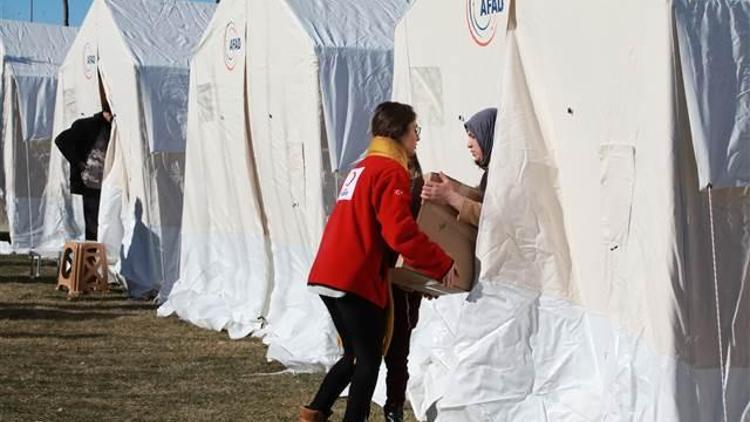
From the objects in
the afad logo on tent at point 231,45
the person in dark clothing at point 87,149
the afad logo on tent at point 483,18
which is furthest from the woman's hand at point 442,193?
the person in dark clothing at point 87,149

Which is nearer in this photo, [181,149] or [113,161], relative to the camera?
[181,149]

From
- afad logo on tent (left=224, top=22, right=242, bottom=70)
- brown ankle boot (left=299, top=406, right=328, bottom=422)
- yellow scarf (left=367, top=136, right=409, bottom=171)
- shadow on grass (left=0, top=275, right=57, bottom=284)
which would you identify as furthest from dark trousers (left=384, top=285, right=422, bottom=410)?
shadow on grass (left=0, top=275, right=57, bottom=284)

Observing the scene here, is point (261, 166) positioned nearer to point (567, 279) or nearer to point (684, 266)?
point (567, 279)

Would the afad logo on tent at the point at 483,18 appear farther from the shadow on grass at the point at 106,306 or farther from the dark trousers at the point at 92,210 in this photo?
the dark trousers at the point at 92,210

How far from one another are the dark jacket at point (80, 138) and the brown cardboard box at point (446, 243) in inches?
303

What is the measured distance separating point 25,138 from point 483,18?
36.6 ft

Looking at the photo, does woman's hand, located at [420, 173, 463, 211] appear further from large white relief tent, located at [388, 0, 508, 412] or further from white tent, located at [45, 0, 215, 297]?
white tent, located at [45, 0, 215, 297]

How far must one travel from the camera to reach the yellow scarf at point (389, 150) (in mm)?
5840

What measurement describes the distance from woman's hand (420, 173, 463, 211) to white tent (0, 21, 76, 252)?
11401 millimetres

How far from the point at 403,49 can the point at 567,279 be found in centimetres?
234

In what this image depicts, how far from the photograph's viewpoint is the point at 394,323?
21.3 ft

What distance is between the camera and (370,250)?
5758 mm

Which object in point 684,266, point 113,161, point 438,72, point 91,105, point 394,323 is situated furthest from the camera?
point 91,105

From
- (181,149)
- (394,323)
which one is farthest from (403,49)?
(181,149)
